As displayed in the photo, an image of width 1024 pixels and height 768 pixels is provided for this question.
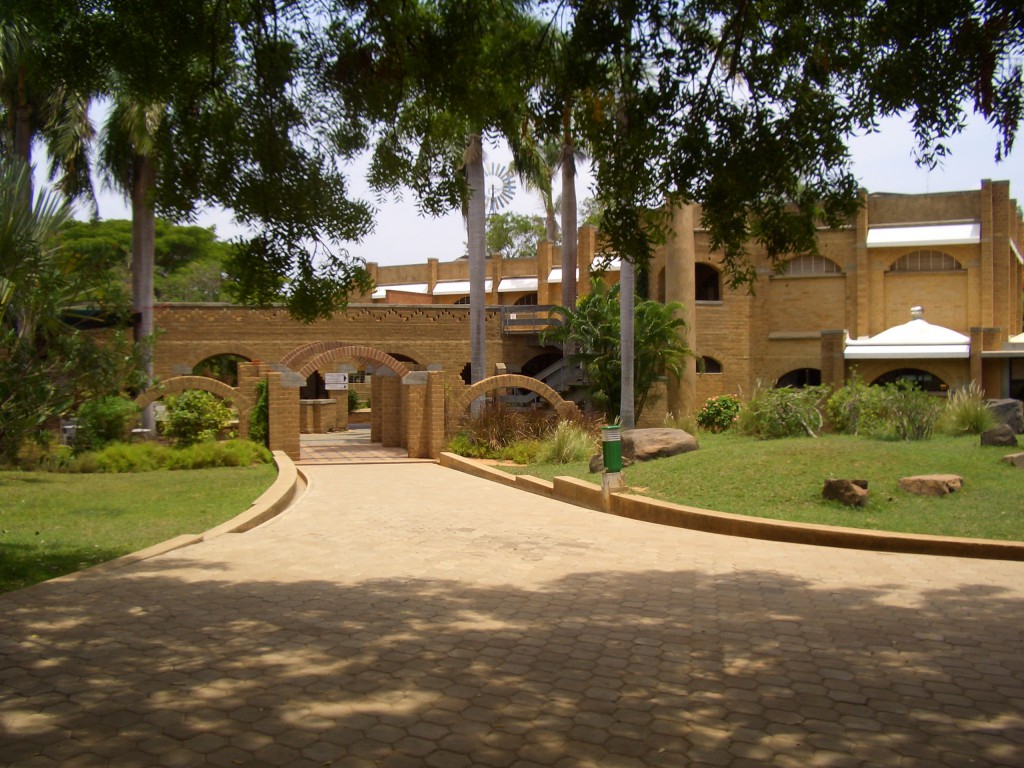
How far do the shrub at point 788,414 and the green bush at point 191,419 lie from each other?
11928mm

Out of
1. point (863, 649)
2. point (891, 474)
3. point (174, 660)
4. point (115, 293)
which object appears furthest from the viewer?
point (891, 474)

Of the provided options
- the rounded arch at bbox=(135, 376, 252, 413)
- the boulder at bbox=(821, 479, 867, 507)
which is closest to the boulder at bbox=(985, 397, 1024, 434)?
the boulder at bbox=(821, 479, 867, 507)

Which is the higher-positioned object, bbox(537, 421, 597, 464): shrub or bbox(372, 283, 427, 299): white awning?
bbox(372, 283, 427, 299): white awning

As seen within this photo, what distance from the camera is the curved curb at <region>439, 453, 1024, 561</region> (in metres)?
9.55

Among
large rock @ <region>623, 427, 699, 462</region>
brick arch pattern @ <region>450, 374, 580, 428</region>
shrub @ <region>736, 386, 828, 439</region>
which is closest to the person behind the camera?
large rock @ <region>623, 427, 699, 462</region>

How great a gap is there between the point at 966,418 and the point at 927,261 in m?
16.5

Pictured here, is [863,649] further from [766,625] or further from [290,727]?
[290,727]

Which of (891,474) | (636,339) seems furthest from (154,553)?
(636,339)

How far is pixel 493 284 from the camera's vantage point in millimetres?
49594

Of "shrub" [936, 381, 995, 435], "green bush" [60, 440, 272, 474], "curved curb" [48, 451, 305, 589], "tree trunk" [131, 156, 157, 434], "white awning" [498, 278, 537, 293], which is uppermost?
"white awning" [498, 278, 537, 293]

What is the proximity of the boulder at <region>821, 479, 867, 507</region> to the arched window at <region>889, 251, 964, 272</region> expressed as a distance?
74.6 feet

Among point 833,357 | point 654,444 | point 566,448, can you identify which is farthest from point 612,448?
point 833,357

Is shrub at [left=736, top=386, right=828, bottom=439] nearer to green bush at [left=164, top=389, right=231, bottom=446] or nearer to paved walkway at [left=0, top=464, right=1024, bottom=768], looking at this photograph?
paved walkway at [left=0, top=464, right=1024, bottom=768]

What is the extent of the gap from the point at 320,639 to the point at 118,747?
1.91 m
